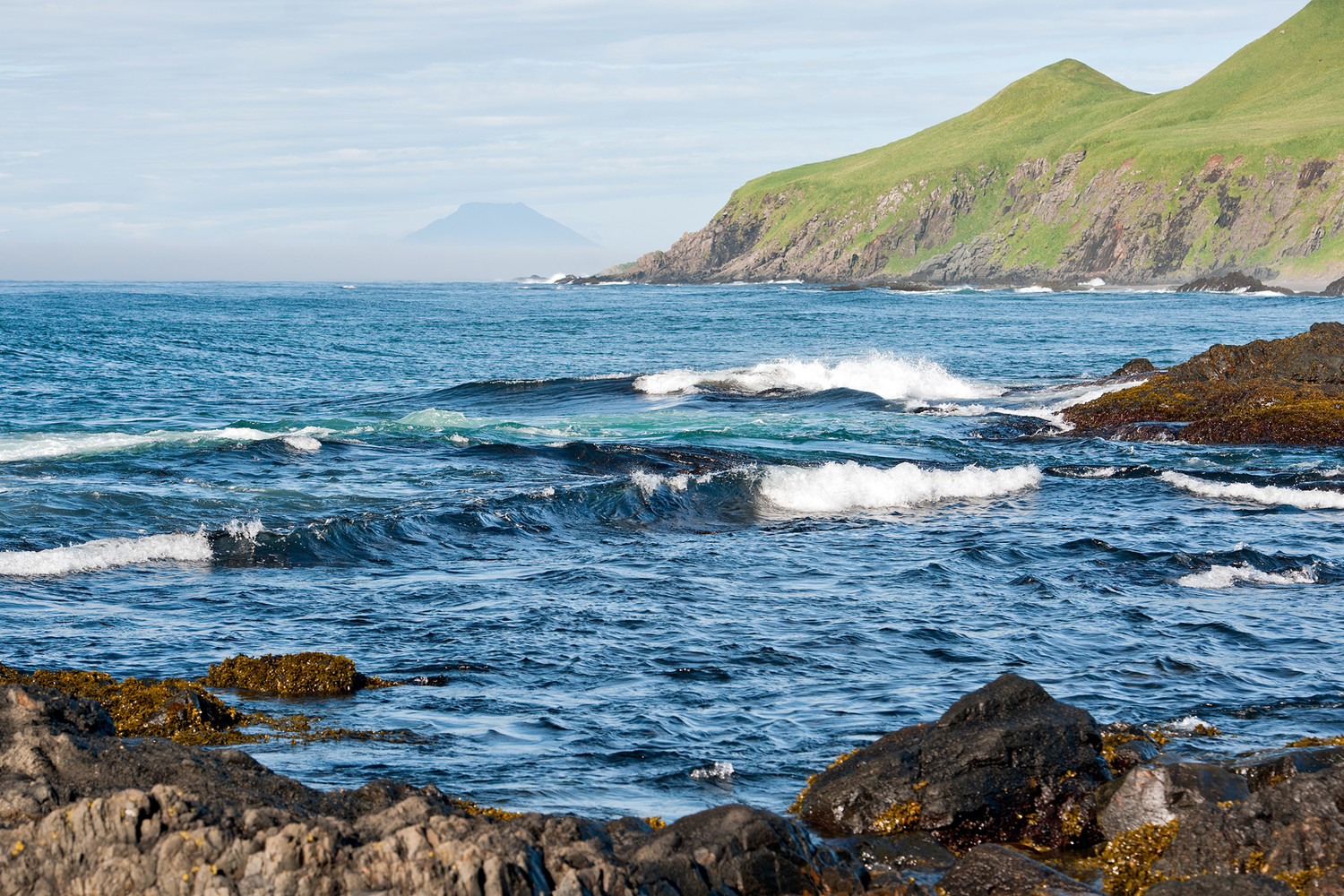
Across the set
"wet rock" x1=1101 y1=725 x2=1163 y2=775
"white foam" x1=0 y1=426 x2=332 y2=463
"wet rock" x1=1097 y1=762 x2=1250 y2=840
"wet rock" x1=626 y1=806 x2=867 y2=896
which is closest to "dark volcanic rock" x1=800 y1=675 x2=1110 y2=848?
"wet rock" x1=1097 y1=762 x2=1250 y2=840

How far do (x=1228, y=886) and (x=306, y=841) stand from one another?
14.2 ft

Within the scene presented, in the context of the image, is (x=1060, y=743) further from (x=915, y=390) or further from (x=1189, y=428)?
(x=915, y=390)

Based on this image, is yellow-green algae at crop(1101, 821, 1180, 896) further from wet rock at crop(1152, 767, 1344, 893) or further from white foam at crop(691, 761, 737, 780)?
white foam at crop(691, 761, 737, 780)

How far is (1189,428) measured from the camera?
80.0 ft

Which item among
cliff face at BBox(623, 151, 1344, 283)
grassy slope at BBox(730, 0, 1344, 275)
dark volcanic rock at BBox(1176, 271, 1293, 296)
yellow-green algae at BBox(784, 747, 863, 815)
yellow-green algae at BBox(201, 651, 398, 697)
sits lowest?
yellow-green algae at BBox(784, 747, 863, 815)

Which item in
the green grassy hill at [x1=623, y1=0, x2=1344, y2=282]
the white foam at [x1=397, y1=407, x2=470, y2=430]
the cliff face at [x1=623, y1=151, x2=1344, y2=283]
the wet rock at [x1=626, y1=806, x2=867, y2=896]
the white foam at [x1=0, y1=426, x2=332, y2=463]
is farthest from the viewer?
the green grassy hill at [x1=623, y1=0, x2=1344, y2=282]

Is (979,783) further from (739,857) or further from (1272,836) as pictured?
(739,857)

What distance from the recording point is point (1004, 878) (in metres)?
5.69

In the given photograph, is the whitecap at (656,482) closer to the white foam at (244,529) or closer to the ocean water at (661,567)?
the ocean water at (661,567)

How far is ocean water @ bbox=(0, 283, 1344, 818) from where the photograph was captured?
8.81 m

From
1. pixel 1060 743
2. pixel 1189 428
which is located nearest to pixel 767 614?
pixel 1060 743

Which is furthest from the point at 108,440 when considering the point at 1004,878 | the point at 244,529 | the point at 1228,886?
the point at 1228,886

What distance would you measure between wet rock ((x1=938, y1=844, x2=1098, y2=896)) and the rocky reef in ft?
67.7

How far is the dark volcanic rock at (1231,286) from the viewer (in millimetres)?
115887
